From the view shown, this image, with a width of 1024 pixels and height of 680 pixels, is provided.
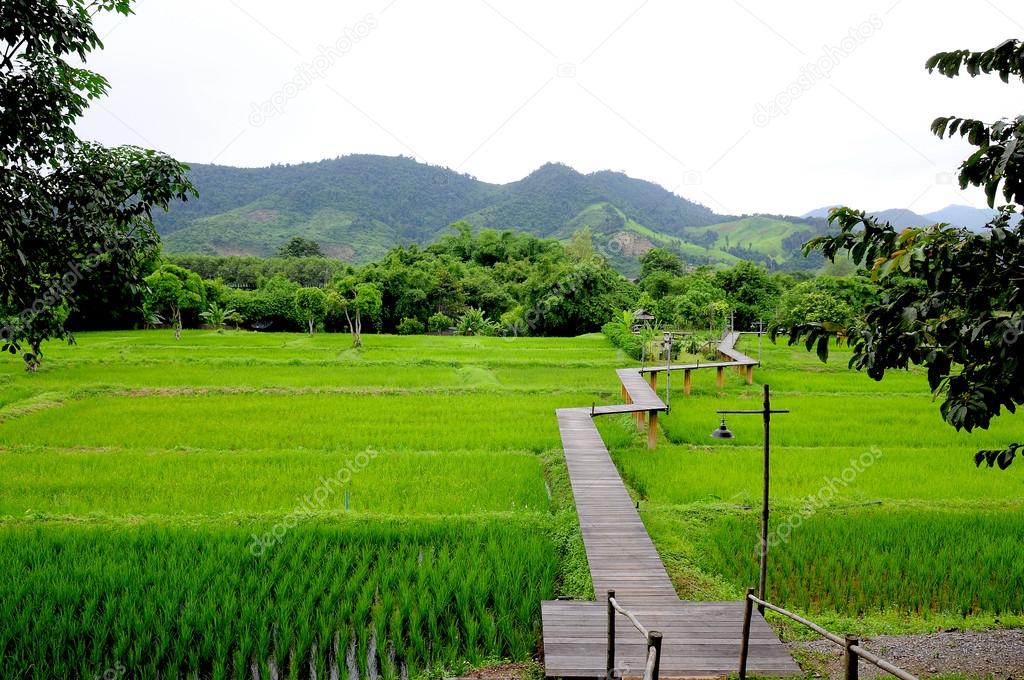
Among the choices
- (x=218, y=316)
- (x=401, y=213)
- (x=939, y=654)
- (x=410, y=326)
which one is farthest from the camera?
(x=401, y=213)

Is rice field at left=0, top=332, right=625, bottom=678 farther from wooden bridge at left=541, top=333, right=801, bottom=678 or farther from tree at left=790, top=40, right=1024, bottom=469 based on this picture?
tree at left=790, top=40, right=1024, bottom=469

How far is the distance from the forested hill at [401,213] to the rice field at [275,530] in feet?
213

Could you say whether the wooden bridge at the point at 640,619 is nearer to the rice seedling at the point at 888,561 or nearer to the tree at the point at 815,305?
the rice seedling at the point at 888,561

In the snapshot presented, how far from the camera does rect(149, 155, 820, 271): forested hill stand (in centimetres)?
8100

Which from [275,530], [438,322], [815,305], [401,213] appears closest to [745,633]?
[275,530]

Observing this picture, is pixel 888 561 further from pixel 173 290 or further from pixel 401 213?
pixel 401 213

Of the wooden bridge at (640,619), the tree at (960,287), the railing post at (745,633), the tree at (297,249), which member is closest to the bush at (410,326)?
the wooden bridge at (640,619)

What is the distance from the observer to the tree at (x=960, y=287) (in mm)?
2764

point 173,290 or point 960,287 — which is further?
point 173,290

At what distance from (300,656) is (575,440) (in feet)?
17.8

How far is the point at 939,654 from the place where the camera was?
476cm

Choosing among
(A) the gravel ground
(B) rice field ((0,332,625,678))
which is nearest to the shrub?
(B) rice field ((0,332,625,678))

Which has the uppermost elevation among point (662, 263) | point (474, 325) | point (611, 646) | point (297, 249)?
point (297, 249)

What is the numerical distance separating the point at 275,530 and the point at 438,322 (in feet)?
93.4
